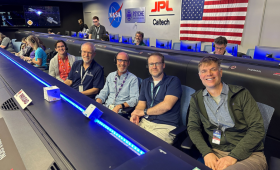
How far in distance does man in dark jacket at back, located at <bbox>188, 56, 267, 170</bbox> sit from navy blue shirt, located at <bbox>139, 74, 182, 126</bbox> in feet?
0.93

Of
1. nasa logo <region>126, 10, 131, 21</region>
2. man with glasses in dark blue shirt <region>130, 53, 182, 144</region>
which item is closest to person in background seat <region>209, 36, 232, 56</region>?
man with glasses in dark blue shirt <region>130, 53, 182, 144</region>

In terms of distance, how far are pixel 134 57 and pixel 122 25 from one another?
24.1 feet

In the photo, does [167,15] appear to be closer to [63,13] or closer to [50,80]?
[50,80]

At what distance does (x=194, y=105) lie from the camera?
145 centimetres

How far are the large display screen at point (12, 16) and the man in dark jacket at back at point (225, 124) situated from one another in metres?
12.6

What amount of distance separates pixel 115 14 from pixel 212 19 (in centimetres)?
559

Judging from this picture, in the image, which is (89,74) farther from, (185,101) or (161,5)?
(161,5)

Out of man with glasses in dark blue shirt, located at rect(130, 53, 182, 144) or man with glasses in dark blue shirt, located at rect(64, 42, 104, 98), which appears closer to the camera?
man with glasses in dark blue shirt, located at rect(130, 53, 182, 144)

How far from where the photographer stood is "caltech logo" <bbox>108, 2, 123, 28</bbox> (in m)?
9.61

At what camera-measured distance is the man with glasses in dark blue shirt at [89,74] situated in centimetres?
243

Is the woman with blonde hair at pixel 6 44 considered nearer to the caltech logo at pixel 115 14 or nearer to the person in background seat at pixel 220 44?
the caltech logo at pixel 115 14

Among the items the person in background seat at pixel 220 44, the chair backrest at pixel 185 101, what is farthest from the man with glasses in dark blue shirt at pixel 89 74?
the person in background seat at pixel 220 44

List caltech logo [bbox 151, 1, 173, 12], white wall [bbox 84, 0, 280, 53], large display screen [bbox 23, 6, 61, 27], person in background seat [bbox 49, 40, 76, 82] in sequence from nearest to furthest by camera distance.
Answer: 1. person in background seat [bbox 49, 40, 76, 82]
2. white wall [bbox 84, 0, 280, 53]
3. caltech logo [bbox 151, 1, 173, 12]
4. large display screen [bbox 23, 6, 61, 27]

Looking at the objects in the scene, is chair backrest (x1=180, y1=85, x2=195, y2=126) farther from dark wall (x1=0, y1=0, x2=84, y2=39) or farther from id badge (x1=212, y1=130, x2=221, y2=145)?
dark wall (x1=0, y1=0, x2=84, y2=39)
